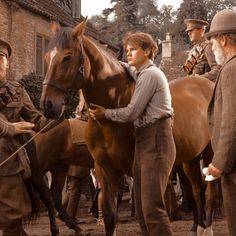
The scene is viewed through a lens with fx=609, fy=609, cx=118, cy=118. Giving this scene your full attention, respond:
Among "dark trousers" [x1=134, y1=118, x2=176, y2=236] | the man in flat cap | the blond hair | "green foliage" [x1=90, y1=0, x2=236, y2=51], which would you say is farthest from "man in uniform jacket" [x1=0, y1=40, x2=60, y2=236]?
"green foliage" [x1=90, y1=0, x2=236, y2=51]

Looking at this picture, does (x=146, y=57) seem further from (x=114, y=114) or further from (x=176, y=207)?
(x=176, y=207)

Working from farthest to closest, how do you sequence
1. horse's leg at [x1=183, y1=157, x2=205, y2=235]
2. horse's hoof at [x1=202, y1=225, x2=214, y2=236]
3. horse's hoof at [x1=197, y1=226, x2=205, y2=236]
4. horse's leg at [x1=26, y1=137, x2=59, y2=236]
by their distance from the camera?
horse's leg at [x1=183, y1=157, x2=205, y2=235], horse's hoof at [x1=197, y1=226, x2=205, y2=236], horse's hoof at [x1=202, y1=225, x2=214, y2=236], horse's leg at [x1=26, y1=137, x2=59, y2=236]

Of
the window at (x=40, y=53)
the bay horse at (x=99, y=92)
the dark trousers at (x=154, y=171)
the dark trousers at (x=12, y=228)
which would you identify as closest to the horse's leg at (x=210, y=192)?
the bay horse at (x=99, y=92)

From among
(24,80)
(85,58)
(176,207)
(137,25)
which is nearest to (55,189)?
(176,207)

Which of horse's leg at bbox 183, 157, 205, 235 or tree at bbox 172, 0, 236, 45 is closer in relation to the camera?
horse's leg at bbox 183, 157, 205, 235

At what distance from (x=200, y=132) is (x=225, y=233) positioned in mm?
1771

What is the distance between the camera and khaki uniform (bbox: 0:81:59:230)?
18.6ft

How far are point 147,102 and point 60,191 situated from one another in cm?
457

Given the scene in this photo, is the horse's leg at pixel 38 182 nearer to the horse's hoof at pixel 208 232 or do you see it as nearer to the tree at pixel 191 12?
the horse's hoof at pixel 208 232

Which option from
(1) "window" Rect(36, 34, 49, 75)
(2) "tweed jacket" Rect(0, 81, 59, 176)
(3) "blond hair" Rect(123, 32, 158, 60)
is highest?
(1) "window" Rect(36, 34, 49, 75)

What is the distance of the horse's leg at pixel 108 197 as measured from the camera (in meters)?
6.40

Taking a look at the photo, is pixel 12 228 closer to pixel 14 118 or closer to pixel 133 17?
pixel 14 118

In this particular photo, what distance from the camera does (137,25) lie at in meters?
66.7

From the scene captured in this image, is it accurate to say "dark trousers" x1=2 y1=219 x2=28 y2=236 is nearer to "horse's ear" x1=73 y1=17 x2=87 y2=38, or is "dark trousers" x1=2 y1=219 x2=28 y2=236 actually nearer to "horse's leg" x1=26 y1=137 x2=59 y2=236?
"horse's leg" x1=26 y1=137 x2=59 y2=236
